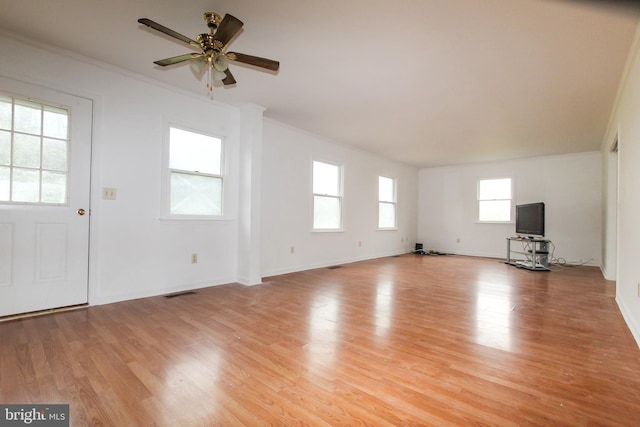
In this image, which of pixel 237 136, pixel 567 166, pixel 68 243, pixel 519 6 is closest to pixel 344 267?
pixel 237 136

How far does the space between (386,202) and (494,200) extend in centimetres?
270

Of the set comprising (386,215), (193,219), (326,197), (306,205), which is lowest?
(193,219)

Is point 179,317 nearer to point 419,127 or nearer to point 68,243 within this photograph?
point 68,243

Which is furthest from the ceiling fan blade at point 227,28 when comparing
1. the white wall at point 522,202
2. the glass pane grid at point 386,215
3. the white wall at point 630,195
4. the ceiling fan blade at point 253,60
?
the white wall at point 522,202

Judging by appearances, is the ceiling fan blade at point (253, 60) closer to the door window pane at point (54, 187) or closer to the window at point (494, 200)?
the door window pane at point (54, 187)

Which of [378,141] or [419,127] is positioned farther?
[378,141]

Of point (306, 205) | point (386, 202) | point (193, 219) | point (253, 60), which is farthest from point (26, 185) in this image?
point (386, 202)

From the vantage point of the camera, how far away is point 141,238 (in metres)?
3.31

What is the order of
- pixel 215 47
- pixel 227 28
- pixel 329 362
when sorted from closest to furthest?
pixel 329 362 < pixel 227 28 < pixel 215 47

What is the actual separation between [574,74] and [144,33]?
161 inches

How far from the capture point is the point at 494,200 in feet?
24.2

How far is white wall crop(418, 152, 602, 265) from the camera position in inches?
244

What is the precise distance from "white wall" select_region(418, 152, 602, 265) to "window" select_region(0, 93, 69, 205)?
312 inches

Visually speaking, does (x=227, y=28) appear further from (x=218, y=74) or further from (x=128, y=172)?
(x=128, y=172)
